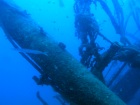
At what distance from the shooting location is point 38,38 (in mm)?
3746

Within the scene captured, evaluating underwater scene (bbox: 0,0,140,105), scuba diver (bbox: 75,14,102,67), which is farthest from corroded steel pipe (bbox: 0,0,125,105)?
scuba diver (bbox: 75,14,102,67)

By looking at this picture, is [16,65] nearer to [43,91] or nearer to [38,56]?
[43,91]

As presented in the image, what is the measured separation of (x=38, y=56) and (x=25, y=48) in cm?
38

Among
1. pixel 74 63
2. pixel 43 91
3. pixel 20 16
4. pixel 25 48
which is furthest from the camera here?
pixel 43 91

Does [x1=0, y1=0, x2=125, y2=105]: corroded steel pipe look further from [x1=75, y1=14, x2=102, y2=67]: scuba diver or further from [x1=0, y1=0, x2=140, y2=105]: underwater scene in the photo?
[x1=75, y1=14, x2=102, y2=67]: scuba diver

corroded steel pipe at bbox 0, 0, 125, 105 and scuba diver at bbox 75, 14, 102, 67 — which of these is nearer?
corroded steel pipe at bbox 0, 0, 125, 105

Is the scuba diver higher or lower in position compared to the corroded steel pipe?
higher

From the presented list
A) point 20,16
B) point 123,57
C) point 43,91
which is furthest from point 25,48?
point 43,91

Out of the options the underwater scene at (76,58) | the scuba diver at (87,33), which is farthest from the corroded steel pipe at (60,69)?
the scuba diver at (87,33)

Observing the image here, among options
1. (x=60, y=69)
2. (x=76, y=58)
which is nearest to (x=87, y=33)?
(x=76, y=58)

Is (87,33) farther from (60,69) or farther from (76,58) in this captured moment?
(60,69)

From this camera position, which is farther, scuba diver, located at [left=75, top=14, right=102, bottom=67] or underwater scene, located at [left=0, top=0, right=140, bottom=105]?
scuba diver, located at [left=75, top=14, right=102, bottom=67]

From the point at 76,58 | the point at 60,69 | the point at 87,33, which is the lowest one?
the point at 60,69

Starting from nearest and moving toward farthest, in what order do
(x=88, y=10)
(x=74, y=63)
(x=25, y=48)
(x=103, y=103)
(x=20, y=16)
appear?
(x=103, y=103) → (x=74, y=63) → (x=25, y=48) → (x=20, y=16) → (x=88, y=10)
